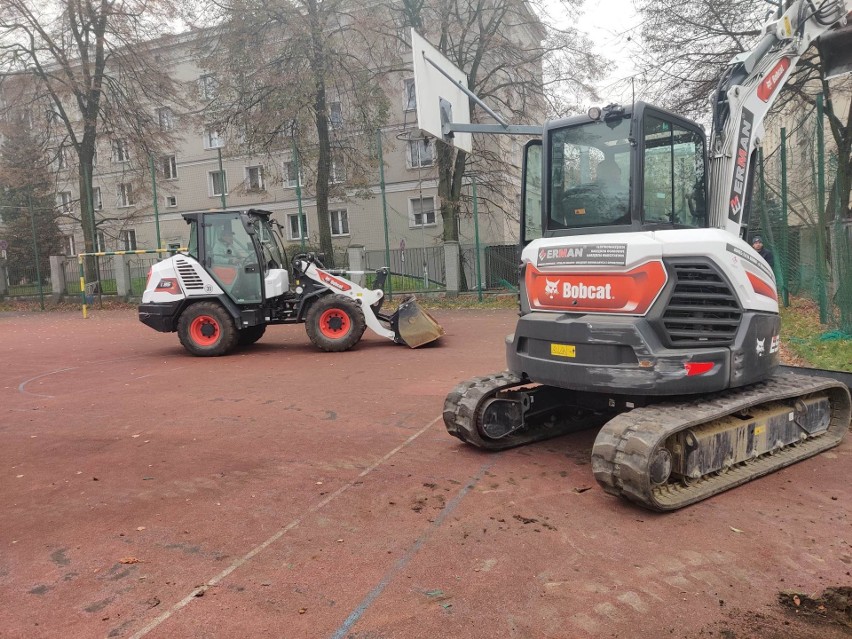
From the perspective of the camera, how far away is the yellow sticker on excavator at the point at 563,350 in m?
4.76

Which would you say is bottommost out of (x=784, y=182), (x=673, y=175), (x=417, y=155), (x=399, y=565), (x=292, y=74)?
(x=399, y=565)

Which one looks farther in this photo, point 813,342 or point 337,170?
point 337,170

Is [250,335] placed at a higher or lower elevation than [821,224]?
lower

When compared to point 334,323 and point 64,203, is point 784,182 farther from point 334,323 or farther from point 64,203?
point 64,203

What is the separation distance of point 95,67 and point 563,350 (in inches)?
1064

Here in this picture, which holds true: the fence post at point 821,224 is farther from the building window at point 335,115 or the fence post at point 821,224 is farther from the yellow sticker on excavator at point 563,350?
the building window at point 335,115

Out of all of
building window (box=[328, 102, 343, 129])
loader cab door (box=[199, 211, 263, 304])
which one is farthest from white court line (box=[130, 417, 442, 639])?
building window (box=[328, 102, 343, 129])

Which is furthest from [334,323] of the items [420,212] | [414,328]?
[420,212]

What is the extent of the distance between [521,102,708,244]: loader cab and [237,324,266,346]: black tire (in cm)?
818

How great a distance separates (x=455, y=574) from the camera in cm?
342

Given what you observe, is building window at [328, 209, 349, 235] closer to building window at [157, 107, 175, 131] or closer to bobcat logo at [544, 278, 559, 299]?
building window at [157, 107, 175, 131]

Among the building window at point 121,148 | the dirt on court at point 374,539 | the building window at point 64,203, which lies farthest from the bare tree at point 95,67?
the dirt on court at point 374,539

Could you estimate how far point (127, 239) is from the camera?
3231 centimetres

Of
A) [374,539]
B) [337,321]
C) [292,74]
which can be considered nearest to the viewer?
[374,539]
